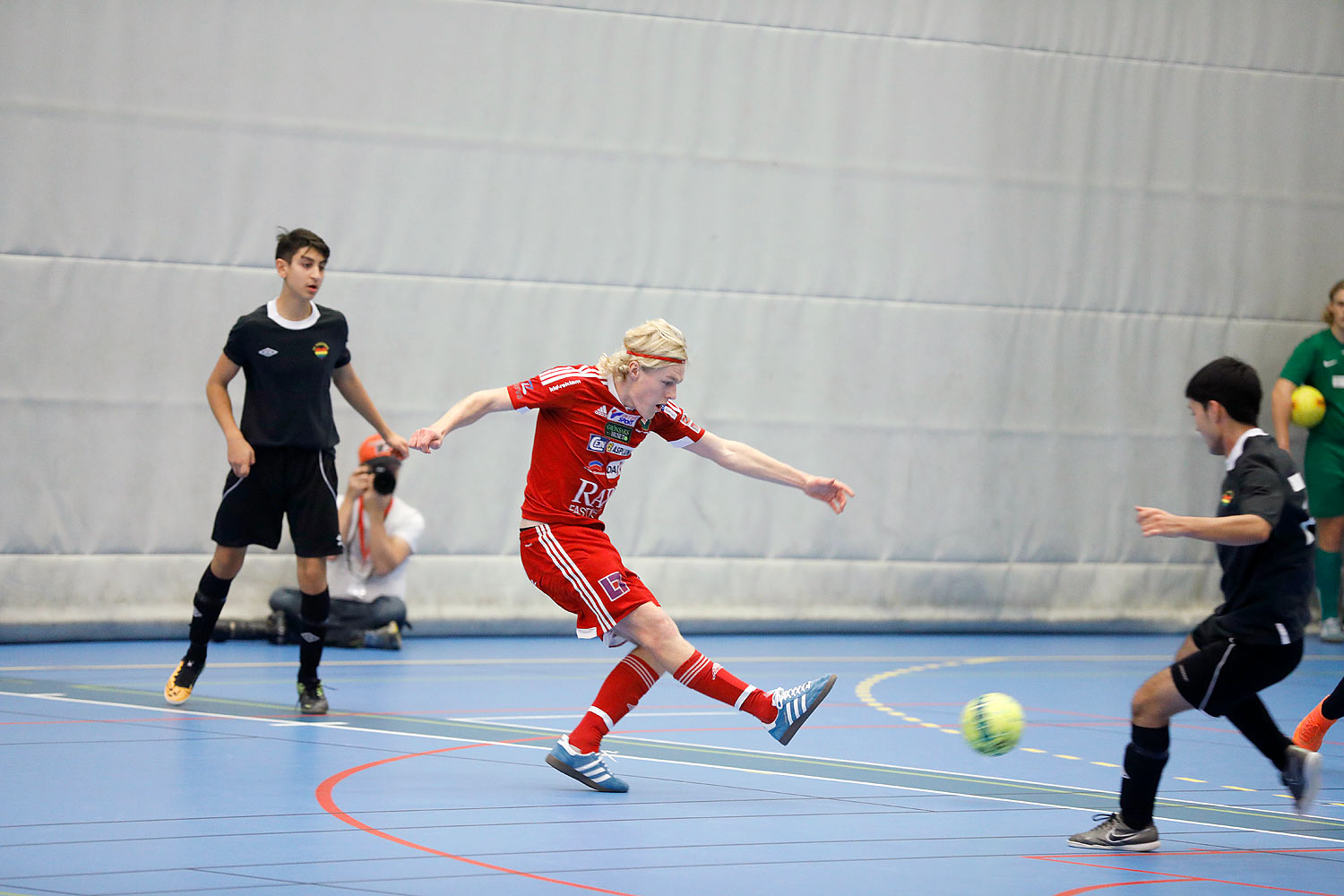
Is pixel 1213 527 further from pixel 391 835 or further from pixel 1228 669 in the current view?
pixel 391 835

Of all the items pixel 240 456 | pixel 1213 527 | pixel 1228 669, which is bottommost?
pixel 1228 669

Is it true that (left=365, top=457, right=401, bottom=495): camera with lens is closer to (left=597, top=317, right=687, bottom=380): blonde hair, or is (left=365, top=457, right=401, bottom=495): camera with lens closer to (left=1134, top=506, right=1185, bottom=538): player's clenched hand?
(left=597, top=317, right=687, bottom=380): blonde hair

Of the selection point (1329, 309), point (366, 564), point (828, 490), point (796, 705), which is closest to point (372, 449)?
point (366, 564)

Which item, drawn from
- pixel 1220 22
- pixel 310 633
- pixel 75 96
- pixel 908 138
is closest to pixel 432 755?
pixel 310 633

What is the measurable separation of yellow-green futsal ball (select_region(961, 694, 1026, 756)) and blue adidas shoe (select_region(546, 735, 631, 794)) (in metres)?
1.34

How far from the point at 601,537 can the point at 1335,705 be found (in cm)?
320

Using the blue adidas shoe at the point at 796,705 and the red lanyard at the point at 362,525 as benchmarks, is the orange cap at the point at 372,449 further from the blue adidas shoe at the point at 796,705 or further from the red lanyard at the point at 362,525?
the blue adidas shoe at the point at 796,705

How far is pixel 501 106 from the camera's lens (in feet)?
36.7

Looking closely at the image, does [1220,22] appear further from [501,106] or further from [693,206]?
[501,106]

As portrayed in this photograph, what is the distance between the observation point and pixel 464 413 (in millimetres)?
5930

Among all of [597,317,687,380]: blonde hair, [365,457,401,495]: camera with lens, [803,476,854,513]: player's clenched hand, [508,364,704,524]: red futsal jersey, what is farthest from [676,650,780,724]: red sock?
[365,457,401,495]: camera with lens

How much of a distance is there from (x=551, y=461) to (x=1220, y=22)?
9.11 m

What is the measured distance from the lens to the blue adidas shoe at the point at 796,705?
19.2 ft

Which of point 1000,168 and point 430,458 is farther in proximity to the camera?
point 1000,168
